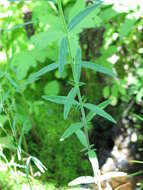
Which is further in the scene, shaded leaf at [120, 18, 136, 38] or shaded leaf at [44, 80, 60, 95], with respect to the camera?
shaded leaf at [44, 80, 60, 95]

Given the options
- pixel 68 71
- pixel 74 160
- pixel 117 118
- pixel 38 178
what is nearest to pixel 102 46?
pixel 68 71

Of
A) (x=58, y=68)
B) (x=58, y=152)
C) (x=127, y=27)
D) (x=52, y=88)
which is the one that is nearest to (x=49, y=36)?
(x=58, y=68)

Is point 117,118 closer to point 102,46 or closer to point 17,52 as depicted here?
point 102,46

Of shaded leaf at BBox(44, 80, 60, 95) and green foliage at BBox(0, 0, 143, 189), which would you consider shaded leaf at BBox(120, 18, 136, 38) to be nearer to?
green foliage at BBox(0, 0, 143, 189)

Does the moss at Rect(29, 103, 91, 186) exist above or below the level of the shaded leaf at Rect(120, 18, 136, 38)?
below

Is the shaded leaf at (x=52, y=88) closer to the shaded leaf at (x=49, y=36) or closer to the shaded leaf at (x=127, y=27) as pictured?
the shaded leaf at (x=49, y=36)

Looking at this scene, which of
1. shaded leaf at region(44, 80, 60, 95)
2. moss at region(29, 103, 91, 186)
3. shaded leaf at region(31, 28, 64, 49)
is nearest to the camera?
shaded leaf at region(31, 28, 64, 49)

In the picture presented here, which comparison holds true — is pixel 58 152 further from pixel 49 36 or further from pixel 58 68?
pixel 49 36

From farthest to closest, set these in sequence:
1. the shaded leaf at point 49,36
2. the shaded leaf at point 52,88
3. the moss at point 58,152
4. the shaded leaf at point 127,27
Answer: the shaded leaf at point 52,88 → the moss at point 58,152 → the shaded leaf at point 127,27 → the shaded leaf at point 49,36

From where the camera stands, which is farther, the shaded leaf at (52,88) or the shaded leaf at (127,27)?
the shaded leaf at (52,88)

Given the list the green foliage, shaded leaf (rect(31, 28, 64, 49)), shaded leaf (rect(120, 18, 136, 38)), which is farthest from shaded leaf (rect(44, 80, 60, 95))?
shaded leaf (rect(120, 18, 136, 38))

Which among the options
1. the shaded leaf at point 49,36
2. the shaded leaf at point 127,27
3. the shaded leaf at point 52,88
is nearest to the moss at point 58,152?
the shaded leaf at point 52,88

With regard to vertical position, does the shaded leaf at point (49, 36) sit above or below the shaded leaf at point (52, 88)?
above
